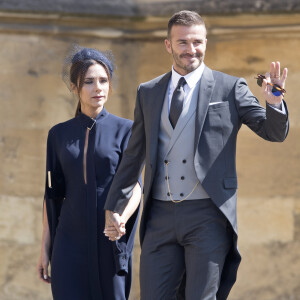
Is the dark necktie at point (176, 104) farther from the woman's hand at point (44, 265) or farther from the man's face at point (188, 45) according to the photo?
the woman's hand at point (44, 265)

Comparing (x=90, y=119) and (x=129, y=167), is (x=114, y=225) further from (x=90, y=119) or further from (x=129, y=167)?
(x=90, y=119)

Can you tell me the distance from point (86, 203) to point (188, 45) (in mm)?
1252

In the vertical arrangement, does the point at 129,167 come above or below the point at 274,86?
below

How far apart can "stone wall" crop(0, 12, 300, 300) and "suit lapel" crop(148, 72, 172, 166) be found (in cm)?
256

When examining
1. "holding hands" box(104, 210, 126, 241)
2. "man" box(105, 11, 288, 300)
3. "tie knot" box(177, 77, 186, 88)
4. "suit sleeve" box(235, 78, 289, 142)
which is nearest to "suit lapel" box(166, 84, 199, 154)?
"man" box(105, 11, 288, 300)

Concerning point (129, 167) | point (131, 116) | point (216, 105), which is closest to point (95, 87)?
point (129, 167)

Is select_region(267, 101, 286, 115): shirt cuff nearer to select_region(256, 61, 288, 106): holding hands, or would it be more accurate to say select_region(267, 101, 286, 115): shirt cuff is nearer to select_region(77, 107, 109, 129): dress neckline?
select_region(256, 61, 288, 106): holding hands

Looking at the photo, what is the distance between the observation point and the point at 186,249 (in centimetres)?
478

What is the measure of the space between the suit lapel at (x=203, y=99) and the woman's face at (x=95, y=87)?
1017mm

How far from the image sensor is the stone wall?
295 inches

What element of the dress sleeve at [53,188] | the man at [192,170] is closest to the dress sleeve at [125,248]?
the dress sleeve at [53,188]

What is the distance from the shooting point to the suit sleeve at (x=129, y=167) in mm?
5062

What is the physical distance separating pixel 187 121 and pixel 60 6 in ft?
9.88

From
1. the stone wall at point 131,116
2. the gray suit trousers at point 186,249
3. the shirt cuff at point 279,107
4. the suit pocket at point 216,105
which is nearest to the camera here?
the shirt cuff at point 279,107
